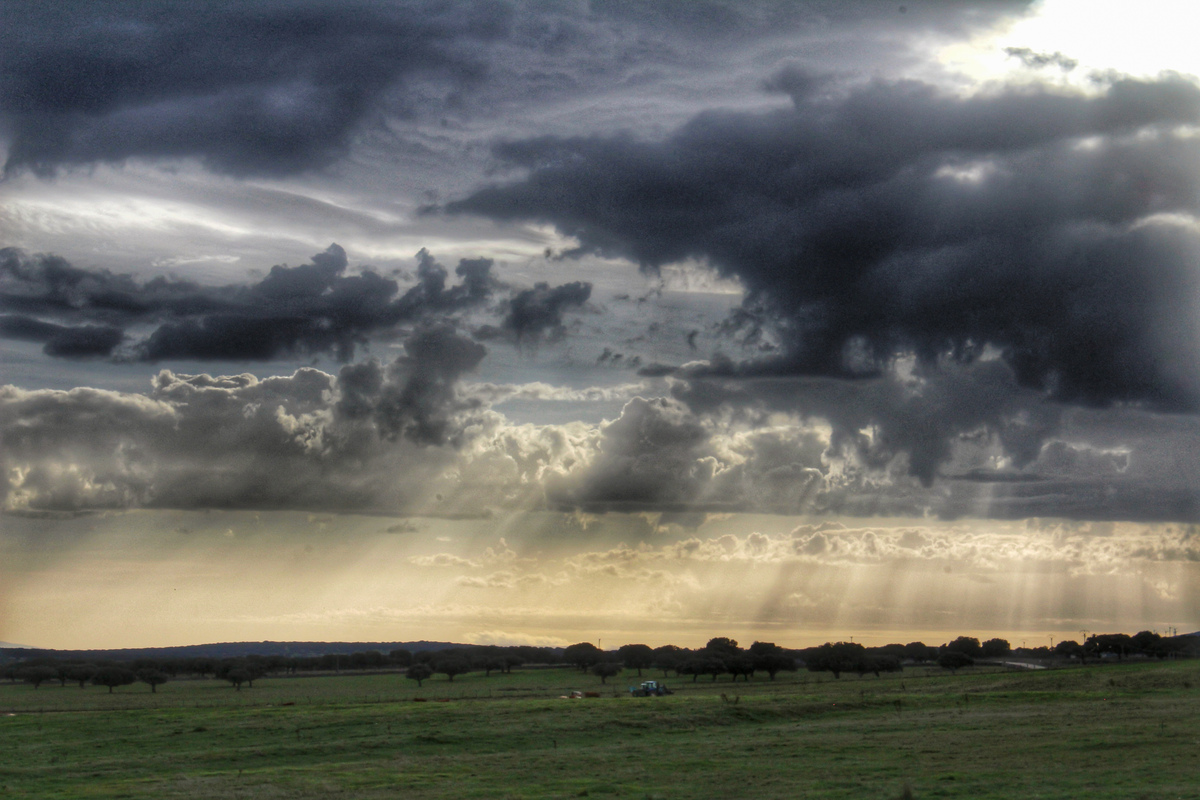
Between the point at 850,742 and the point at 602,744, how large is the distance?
19.6 meters

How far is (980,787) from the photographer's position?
52.7 m

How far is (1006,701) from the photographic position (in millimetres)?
107812

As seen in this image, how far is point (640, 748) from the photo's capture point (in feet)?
252

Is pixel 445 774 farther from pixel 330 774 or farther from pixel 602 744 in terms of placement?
pixel 602 744

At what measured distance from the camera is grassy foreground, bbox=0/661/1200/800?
56125 millimetres

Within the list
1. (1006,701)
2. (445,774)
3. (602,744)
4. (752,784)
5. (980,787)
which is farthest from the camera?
(1006,701)

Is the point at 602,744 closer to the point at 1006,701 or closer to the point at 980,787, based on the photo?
the point at 980,787

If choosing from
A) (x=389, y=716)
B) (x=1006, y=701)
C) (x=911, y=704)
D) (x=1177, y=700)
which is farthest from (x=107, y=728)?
(x=1177, y=700)

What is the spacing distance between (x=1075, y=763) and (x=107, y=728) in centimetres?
8634

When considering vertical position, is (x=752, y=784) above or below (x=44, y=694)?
above

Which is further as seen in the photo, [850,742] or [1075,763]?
[850,742]

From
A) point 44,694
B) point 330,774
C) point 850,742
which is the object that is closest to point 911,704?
point 850,742

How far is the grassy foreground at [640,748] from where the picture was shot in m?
56.1

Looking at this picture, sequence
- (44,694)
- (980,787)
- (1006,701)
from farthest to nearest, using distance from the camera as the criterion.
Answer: (44,694) < (1006,701) < (980,787)
